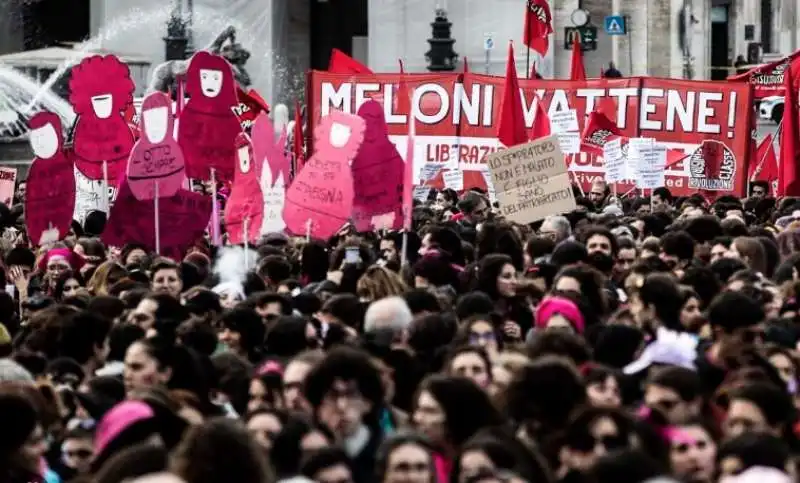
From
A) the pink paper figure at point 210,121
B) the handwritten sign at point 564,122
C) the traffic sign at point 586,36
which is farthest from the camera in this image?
the traffic sign at point 586,36

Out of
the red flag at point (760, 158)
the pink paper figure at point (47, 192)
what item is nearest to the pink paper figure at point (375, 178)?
the pink paper figure at point (47, 192)

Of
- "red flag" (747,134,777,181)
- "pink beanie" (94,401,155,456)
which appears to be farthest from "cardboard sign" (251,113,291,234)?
"red flag" (747,134,777,181)

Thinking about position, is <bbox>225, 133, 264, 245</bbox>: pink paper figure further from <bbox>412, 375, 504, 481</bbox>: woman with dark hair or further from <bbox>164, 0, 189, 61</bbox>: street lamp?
<bbox>164, 0, 189, 61</bbox>: street lamp

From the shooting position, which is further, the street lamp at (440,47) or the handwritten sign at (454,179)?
the street lamp at (440,47)

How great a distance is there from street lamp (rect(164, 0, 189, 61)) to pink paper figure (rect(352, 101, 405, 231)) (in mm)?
22663

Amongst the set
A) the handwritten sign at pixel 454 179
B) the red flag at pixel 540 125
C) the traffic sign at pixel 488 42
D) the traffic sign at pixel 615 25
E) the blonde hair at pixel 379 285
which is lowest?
the handwritten sign at pixel 454 179

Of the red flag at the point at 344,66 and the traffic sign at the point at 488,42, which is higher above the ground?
the traffic sign at the point at 488,42

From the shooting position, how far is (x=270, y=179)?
61.7 feet

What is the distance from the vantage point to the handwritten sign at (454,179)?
89.4 feet

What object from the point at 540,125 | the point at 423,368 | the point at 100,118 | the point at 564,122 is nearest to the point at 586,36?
the point at 540,125

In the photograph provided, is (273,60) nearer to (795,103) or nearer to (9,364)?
(795,103)

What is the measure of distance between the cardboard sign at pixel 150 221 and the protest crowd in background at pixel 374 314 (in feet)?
0.07

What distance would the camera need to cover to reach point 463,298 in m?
13.1

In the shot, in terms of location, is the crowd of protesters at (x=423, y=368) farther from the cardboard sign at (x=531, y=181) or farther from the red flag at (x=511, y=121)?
the red flag at (x=511, y=121)
